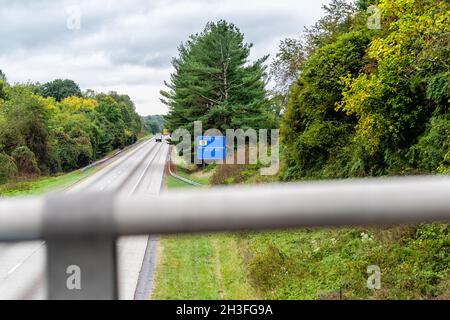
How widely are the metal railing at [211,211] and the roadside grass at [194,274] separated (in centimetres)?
16

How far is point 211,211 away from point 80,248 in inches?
10.5

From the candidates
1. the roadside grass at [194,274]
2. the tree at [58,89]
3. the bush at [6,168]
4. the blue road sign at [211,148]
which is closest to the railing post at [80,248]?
the roadside grass at [194,274]

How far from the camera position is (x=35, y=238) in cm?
96

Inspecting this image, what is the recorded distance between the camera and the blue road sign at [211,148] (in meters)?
36.6

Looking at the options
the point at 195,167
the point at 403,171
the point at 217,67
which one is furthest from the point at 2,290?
the point at 195,167

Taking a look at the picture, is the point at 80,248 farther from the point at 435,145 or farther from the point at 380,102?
the point at 380,102

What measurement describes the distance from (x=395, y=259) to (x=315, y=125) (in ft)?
36.5

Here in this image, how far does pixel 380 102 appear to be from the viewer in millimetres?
14461

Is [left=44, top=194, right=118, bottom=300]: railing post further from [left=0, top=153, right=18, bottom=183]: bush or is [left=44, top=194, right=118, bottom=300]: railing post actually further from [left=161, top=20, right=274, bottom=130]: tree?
[left=0, top=153, right=18, bottom=183]: bush

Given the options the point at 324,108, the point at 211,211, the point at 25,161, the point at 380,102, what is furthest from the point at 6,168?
the point at 211,211

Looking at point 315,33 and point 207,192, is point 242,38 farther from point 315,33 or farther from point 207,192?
point 207,192

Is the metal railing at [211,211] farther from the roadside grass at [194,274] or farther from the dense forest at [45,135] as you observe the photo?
the dense forest at [45,135]

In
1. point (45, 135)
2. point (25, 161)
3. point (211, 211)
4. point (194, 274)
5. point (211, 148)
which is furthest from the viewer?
point (45, 135)
